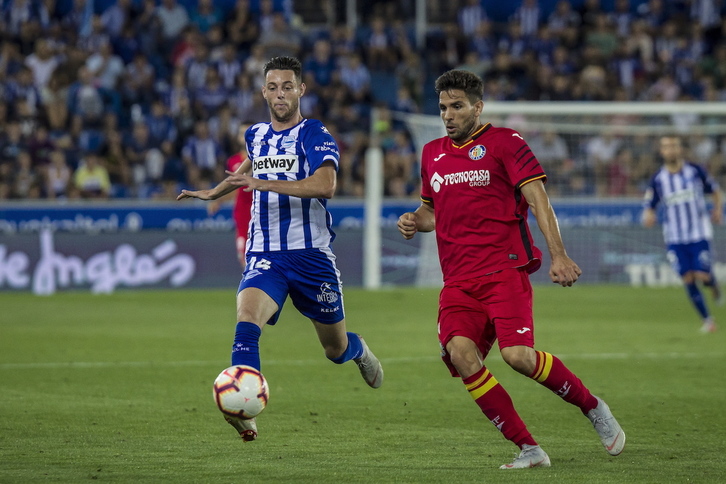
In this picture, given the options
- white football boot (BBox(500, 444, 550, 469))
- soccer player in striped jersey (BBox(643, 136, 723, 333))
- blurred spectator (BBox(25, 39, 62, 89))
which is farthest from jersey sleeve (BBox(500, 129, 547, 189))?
blurred spectator (BBox(25, 39, 62, 89))

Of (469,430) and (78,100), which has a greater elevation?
(78,100)

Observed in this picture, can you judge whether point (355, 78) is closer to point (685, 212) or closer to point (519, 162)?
point (685, 212)

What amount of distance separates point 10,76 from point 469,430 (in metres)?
17.1

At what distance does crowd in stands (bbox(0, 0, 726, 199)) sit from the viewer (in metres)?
20.4

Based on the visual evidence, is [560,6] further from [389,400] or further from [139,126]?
[389,400]

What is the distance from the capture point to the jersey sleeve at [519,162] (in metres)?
5.91

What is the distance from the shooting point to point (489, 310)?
597cm

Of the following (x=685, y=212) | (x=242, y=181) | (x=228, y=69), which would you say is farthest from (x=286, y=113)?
(x=228, y=69)

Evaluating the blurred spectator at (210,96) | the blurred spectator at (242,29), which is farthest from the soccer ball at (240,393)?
the blurred spectator at (242,29)

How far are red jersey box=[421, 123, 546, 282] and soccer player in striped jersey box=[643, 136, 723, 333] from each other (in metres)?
8.13

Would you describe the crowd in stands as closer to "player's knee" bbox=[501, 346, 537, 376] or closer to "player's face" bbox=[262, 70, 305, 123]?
"player's face" bbox=[262, 70, 305, 123]

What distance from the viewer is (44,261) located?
722 inches

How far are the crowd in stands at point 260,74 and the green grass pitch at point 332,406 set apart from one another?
18.2ft

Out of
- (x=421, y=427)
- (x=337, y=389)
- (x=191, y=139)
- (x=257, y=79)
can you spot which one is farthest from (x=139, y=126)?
(x=421, y=427)
